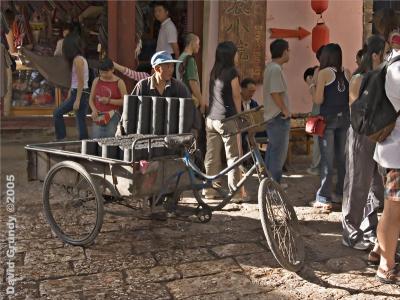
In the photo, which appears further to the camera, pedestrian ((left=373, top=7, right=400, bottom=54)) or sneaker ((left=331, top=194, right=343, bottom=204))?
pedestrian ((left=373, top=7, right=400, bottom=54))

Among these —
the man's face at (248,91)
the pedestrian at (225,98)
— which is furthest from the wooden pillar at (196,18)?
the pedestrian at (225,98)

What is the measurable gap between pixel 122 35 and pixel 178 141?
411 cm

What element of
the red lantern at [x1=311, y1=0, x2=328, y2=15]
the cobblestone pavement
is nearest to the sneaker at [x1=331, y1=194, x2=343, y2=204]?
the cobblestone pavement

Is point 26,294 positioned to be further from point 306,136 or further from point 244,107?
point 306,136

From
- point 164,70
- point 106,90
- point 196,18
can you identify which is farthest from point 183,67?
point 164,70

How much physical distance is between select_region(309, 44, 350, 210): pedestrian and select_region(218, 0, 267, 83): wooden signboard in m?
2.42

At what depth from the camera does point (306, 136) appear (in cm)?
888

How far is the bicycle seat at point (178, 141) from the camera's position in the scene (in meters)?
4.65

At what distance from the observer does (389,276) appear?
4.24 meters

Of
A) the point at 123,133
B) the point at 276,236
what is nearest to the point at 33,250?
the point at 123,133

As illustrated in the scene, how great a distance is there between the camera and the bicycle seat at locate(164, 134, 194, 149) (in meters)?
4.65

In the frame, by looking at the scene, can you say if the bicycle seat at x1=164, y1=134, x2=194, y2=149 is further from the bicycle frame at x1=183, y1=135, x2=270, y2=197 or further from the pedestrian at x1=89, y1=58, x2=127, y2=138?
the pedestrian at x1=89, y1=58, x2=127, y2=138

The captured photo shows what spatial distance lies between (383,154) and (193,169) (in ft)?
4.94

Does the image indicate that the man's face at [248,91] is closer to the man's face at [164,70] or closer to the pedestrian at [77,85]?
the pedestrian at [77,85]
